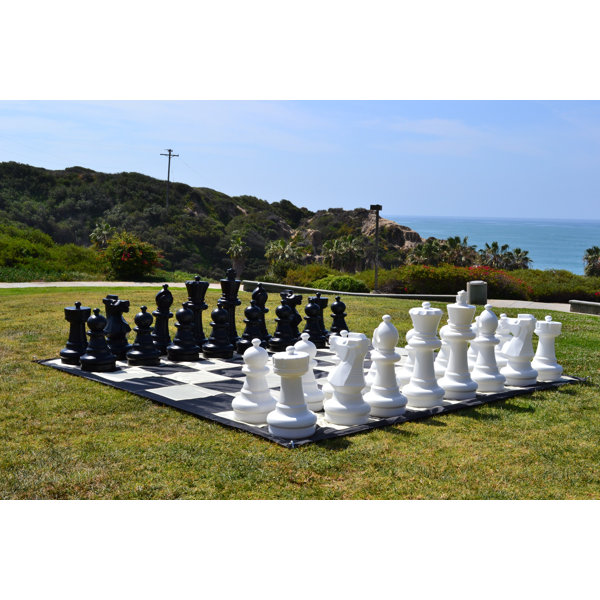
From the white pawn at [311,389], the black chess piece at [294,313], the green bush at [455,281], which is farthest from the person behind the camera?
the green bush at [455,281]

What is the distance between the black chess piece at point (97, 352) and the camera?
530 centimetres

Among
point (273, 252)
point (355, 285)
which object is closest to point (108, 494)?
point (355, 285)

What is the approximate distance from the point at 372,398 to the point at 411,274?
13.1 m

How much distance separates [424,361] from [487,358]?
755 mm

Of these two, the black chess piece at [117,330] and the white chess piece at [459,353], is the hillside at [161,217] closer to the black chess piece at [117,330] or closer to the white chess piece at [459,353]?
the black chess piece at [117,330]

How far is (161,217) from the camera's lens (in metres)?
48.9

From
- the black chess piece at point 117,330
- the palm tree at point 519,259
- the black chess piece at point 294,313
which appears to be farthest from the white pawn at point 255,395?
the palm tree at point 519,259

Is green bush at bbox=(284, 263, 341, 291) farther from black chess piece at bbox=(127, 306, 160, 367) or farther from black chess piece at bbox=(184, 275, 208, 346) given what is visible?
black chess piece at bbox=(127, 306, 160, 367)

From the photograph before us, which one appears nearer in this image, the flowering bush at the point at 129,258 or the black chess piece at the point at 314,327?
the black chess piece at the point at 314,327

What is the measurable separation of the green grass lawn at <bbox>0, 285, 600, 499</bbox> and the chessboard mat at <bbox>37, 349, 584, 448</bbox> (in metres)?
0.08

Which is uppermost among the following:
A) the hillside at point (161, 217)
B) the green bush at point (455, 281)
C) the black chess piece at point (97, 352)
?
the hillside at point (161, 217)

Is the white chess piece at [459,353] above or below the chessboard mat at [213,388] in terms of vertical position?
above

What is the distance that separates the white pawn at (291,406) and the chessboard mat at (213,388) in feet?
0.16

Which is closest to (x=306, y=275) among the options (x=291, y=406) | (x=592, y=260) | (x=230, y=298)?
(x=230, y=298)
